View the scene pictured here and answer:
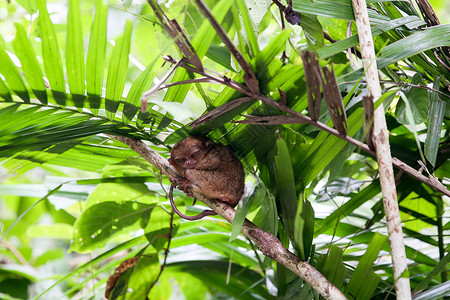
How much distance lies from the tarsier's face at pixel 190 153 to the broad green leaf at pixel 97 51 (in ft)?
0.69

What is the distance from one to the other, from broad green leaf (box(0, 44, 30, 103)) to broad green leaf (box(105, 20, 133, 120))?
0.46 ft

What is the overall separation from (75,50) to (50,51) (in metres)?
0.04

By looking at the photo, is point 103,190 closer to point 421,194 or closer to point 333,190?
point 333,190

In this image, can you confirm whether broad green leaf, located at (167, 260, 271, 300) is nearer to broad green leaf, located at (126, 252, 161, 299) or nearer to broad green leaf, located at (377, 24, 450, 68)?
broad green leaf, located at (126, 252, 161, 299)

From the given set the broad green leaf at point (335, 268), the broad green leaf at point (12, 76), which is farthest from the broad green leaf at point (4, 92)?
the broad green leaf at point (335, 268)

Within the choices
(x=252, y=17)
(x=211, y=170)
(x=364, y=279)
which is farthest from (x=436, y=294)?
(x=252, y=17)

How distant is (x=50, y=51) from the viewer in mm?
647

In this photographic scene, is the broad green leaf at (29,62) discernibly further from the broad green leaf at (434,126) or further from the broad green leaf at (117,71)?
the broad green leaf at (434,126)

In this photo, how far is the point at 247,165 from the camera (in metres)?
0.89

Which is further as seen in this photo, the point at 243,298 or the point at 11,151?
the point at 243,298

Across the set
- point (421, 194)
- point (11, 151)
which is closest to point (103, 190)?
point (11, 151)

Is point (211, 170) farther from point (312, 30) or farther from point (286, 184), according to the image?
point (312, 30)

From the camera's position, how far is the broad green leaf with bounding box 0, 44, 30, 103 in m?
0.63

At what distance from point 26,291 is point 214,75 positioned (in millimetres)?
1797
